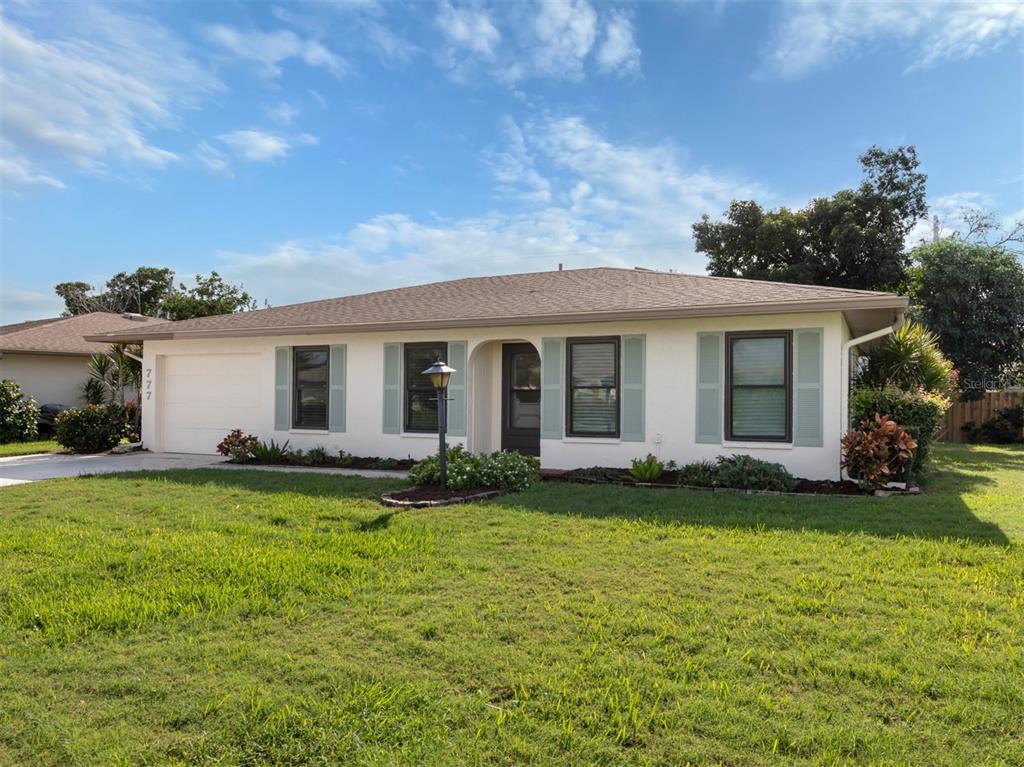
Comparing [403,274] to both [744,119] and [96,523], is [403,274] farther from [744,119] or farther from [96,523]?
[96,523]

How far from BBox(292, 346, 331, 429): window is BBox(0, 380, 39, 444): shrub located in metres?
9.48

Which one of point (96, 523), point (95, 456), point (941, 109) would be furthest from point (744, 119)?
point (95, 456)

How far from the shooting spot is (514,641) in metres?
3.71

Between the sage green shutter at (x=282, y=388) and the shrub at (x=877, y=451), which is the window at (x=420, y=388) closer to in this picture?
the sage green shutter at (x=282, y=388)

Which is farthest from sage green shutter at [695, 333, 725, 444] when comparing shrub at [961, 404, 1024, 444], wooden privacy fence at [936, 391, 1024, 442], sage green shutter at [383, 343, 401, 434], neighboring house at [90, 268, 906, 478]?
shrub at [961, 404, 1024, 444]

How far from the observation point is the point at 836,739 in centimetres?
271

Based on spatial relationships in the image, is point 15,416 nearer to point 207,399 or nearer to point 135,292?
point 207,399

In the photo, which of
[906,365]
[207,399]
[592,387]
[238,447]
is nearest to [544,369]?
[592,387]

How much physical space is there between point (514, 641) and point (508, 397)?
822 cm

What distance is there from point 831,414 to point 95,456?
13382 millimetres

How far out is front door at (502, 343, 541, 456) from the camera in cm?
1163

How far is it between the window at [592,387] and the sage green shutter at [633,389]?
0.16m

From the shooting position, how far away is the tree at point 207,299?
32906 millimetres

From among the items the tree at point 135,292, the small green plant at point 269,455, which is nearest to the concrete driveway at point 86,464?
the small green plant at point 269,455
